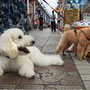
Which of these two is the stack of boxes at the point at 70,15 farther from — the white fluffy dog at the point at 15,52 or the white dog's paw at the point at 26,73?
the white dog's paw at the point at 26,73

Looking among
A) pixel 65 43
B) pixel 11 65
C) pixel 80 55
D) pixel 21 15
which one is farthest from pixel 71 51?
pixel 11 65

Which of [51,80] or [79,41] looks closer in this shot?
[51,80]

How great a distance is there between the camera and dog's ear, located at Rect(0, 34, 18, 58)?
2.24m

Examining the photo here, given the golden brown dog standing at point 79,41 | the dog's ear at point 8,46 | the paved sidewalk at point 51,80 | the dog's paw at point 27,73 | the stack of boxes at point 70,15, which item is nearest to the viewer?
the paved sidewalk at point 51,80

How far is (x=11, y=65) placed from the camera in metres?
2.59

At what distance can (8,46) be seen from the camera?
2260 millimetres

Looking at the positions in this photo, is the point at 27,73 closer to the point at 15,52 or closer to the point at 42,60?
the point at 15,52

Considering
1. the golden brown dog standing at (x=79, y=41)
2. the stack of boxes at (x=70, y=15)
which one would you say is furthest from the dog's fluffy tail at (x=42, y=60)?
the stack of boxes at (x=70, y=15)

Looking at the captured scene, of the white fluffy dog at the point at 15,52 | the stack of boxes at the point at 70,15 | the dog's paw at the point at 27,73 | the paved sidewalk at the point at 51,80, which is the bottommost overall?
the paved sidewalk at the point at 51,80

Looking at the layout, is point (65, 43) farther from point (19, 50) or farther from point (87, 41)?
point (19, 50)

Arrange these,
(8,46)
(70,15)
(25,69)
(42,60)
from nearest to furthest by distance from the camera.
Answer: (8,46) → (25,69) → (42,60) → (70,15)

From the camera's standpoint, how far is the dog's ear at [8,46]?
224 cm


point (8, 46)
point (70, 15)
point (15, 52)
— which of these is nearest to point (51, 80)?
point (15, 52)

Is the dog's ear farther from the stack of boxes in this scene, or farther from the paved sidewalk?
the stack of boxes
